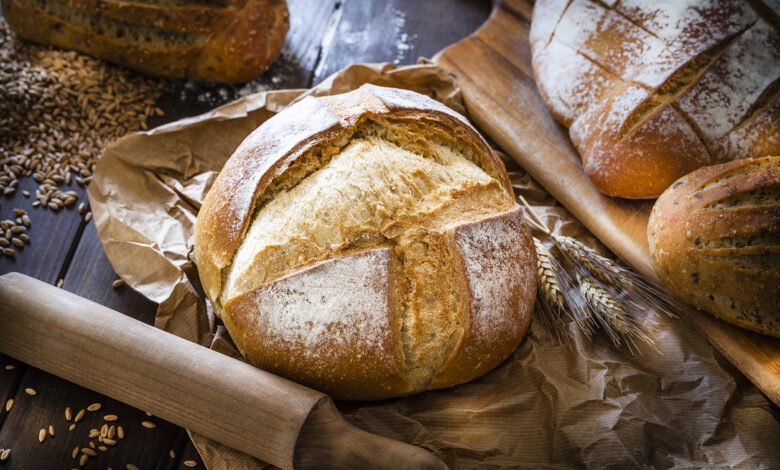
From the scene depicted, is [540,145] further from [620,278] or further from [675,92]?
[620,278]

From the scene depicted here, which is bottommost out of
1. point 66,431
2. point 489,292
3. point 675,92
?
point 66,431

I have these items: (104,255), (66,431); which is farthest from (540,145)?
(66,431)

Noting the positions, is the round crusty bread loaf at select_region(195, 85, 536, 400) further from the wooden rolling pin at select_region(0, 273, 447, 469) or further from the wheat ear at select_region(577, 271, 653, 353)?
the wheat ear at select_region(577, 271, 653, 353)

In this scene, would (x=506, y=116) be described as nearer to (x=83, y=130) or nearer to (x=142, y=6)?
(x=142, y=6)

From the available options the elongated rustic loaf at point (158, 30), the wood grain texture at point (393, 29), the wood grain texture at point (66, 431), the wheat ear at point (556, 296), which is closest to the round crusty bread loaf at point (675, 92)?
the wheat ear at point (556, 296)

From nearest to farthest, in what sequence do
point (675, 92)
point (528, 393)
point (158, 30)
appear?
point (528, 393), point (675, 92), point (158, 30)

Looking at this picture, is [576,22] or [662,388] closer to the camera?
[662,388]

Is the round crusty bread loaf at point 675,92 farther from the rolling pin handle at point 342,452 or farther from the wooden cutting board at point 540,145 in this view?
the rolling pin handle at point 342,452

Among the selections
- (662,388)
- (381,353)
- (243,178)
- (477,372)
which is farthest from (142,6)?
(662,388)
